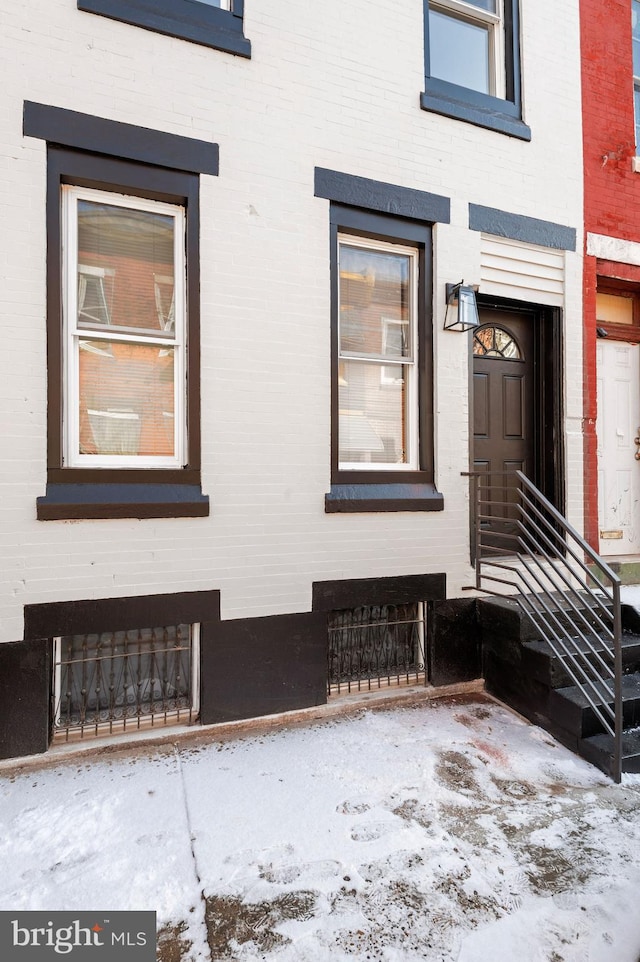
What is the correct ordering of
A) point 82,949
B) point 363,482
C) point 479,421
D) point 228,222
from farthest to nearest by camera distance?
point 479,421 → point 363,482 → point 228,222 → point 82,949

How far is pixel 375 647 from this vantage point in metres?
4.53

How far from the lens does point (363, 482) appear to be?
4398 mm

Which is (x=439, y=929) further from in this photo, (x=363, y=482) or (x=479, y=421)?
(x=479, y=421)

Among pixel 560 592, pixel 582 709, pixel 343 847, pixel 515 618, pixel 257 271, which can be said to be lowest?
pixel 343 847

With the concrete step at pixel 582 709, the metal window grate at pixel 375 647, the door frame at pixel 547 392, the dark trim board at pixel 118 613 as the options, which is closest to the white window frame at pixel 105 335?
the dark trim board at pixel 118 613

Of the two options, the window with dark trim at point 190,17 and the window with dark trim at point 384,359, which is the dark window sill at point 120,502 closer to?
the window with dark trim at point 384,359

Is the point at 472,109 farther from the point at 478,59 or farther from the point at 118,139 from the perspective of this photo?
the point at 118,139

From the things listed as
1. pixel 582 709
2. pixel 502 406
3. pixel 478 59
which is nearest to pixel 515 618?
pixel 582 709

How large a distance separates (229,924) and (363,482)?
292cm

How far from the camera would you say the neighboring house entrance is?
5.27 meters

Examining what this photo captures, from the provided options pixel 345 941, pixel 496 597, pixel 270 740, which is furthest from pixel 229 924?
pixel 496 597

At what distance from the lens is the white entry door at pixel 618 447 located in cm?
583

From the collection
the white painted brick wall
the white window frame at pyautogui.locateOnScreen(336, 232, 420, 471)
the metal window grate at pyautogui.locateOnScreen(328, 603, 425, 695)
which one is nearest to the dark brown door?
the white painted brick wall

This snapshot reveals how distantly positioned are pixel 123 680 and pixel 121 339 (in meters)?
2.36
